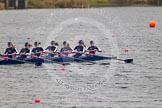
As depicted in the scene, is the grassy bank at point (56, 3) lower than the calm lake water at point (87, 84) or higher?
higher

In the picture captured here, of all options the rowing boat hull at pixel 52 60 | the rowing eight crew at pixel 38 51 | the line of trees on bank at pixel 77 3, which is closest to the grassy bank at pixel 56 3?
the line of trees on bank at pixel 77 3

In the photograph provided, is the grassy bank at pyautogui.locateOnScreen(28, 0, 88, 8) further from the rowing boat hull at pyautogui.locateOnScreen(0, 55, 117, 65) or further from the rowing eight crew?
the rowing boat hull at pyautogui.locateOnScreen(0, 55, 117, 65)

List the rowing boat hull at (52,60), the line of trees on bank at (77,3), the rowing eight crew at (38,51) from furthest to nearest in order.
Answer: the line of trees on bank at (77,3) < the rowing eight crew at (38,51) < the rowing boat hull at (52,60)

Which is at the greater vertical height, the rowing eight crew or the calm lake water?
the rowing eight crew

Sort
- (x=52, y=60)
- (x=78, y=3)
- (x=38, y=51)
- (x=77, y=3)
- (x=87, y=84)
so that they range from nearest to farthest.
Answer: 1. (x=87, y=84)
2. (x=52, y=60)
3. (x=38, y=51)
4. (x=77, y=3)
5. (x=78, y=3)

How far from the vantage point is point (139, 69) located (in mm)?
50344

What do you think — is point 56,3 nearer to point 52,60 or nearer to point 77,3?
point 77,3

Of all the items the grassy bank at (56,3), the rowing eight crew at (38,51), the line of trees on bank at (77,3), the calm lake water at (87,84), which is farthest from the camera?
the line of trees on bank at (77,3)

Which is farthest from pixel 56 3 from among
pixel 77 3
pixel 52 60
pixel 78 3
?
pixel 52 60

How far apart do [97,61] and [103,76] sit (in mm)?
6001

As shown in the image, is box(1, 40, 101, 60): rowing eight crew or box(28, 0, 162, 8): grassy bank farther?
box(28, 0, 162, 8): grassy bank

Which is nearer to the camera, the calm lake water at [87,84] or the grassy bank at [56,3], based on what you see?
the calm lake water at [87,84]

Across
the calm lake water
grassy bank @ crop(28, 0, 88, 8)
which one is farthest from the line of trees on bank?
the calm lake water

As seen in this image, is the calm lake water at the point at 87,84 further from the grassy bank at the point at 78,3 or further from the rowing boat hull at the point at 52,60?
the grassy bank at the point at 78,3
